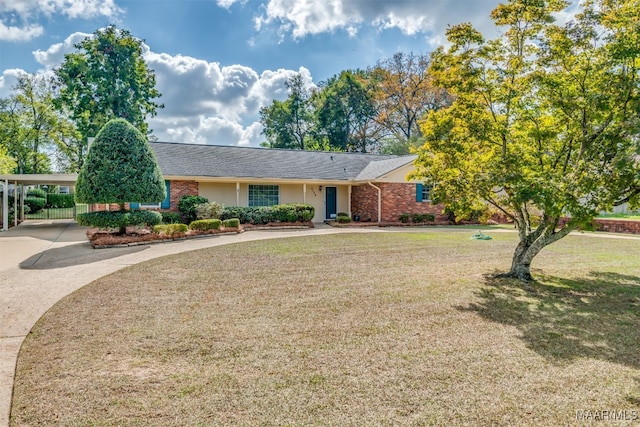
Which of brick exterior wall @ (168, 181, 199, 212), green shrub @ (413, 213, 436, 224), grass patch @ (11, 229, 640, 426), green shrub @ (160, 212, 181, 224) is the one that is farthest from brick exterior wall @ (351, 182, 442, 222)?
grass patch @ (11, 229, 640, 426)

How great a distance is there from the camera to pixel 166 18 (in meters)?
11.8

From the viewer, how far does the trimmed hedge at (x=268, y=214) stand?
1720cm

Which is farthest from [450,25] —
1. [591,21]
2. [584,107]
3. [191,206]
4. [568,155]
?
[191,206]

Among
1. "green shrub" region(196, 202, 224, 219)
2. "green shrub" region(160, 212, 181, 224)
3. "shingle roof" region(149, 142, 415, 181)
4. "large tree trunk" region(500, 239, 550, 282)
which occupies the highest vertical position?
"shingle roof" region(149, 142, 415, 181)

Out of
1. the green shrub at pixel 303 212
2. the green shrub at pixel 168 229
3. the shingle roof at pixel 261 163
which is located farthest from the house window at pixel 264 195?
the green shrub at pixel 168 229

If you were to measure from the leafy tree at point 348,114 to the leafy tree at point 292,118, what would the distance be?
1.47m

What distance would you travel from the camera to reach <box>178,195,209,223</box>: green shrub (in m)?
16.9

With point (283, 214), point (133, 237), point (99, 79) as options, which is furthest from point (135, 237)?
point (99, 79)

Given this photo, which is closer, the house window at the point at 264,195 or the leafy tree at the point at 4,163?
the house window at the point at 264,195

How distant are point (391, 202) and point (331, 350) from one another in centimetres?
1665

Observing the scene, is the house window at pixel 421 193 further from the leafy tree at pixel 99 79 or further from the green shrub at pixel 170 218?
the leafy tree at pixel 99 79

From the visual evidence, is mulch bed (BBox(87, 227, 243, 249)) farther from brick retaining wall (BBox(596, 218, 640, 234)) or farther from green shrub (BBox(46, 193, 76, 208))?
green shrub (BBox(46, 193, 76, 208))

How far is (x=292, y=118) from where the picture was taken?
4025 centimetres

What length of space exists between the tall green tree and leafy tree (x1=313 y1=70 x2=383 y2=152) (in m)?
26.4
